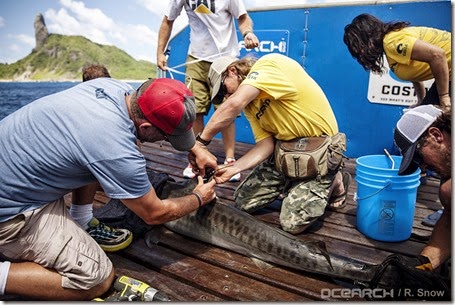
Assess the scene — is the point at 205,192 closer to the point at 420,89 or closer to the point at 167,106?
the point at 167,106

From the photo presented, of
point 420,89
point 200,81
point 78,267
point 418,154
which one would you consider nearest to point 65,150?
point 78,267

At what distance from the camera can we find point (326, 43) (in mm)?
4902

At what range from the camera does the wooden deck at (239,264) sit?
209 centimetres

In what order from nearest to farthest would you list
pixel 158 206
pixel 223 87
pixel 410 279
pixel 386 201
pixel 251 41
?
pixel 410 279 → pixel 158 206 → pixel 386 201 → pixel 223 87 → pixel 251 41

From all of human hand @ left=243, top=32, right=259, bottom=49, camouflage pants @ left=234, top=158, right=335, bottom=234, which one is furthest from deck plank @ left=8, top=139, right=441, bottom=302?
human hand @ left=243, top=32, right=259, bottom=49

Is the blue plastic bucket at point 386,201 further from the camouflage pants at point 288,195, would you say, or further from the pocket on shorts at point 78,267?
the pocket on shorts at point 78,267

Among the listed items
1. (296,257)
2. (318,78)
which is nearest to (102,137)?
(296,257)

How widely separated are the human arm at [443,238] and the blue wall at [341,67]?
258cm

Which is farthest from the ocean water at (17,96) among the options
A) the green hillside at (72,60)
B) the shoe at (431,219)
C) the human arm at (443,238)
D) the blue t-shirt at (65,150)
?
the human arm at (443,238)

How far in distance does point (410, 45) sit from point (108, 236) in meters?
3.02

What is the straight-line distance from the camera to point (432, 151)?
1.98 metres

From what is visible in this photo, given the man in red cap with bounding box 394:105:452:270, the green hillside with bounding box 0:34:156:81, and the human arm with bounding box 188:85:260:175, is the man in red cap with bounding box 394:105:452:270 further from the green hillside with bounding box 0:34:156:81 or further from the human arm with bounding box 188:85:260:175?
the green hillside with bounding box 0:34:156:81

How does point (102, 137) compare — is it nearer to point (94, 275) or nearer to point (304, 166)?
point (94, 275)

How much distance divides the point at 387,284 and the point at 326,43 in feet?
12.0
